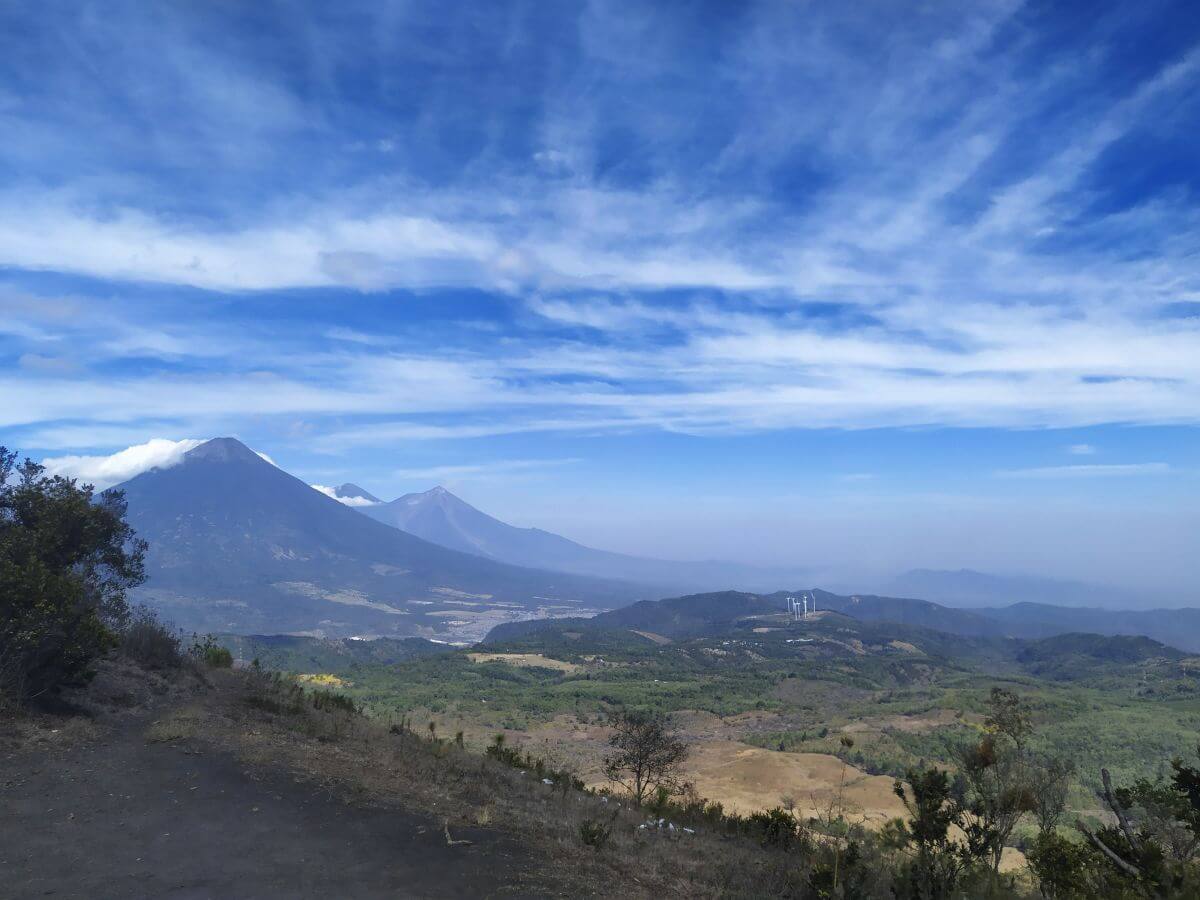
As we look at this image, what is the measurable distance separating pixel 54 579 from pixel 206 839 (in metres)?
9.11

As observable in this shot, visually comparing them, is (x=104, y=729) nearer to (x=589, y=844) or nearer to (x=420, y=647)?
(x=589, y=844)

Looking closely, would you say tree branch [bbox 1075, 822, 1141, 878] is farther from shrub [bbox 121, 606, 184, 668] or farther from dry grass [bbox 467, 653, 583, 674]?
dry grass [bbox 467, 653, 583, 674]

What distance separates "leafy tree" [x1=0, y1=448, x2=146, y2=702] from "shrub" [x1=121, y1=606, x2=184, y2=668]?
0.74 m

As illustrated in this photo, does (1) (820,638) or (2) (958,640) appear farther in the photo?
(2) (958,640)

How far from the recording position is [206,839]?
900 centimetres

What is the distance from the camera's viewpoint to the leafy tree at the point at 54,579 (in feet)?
44.9

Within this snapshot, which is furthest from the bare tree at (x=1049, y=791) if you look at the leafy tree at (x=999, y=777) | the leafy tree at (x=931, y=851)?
the leafy tree at (x=931, y=851)

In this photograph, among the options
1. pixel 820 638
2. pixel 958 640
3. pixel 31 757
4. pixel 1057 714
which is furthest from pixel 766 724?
pixel 958 640

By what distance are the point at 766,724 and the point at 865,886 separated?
2192 inches

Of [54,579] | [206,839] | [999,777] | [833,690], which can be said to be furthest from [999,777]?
[833,690]

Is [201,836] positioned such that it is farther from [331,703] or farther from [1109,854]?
[331,703]

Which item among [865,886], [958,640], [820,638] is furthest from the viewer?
[958,640]

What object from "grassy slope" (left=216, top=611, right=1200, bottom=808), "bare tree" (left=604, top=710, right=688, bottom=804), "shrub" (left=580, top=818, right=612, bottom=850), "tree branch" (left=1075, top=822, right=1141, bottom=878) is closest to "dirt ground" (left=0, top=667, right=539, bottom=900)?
"shrub" (left=580, top=818, right=612, bottom=850)

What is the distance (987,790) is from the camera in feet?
45.2
